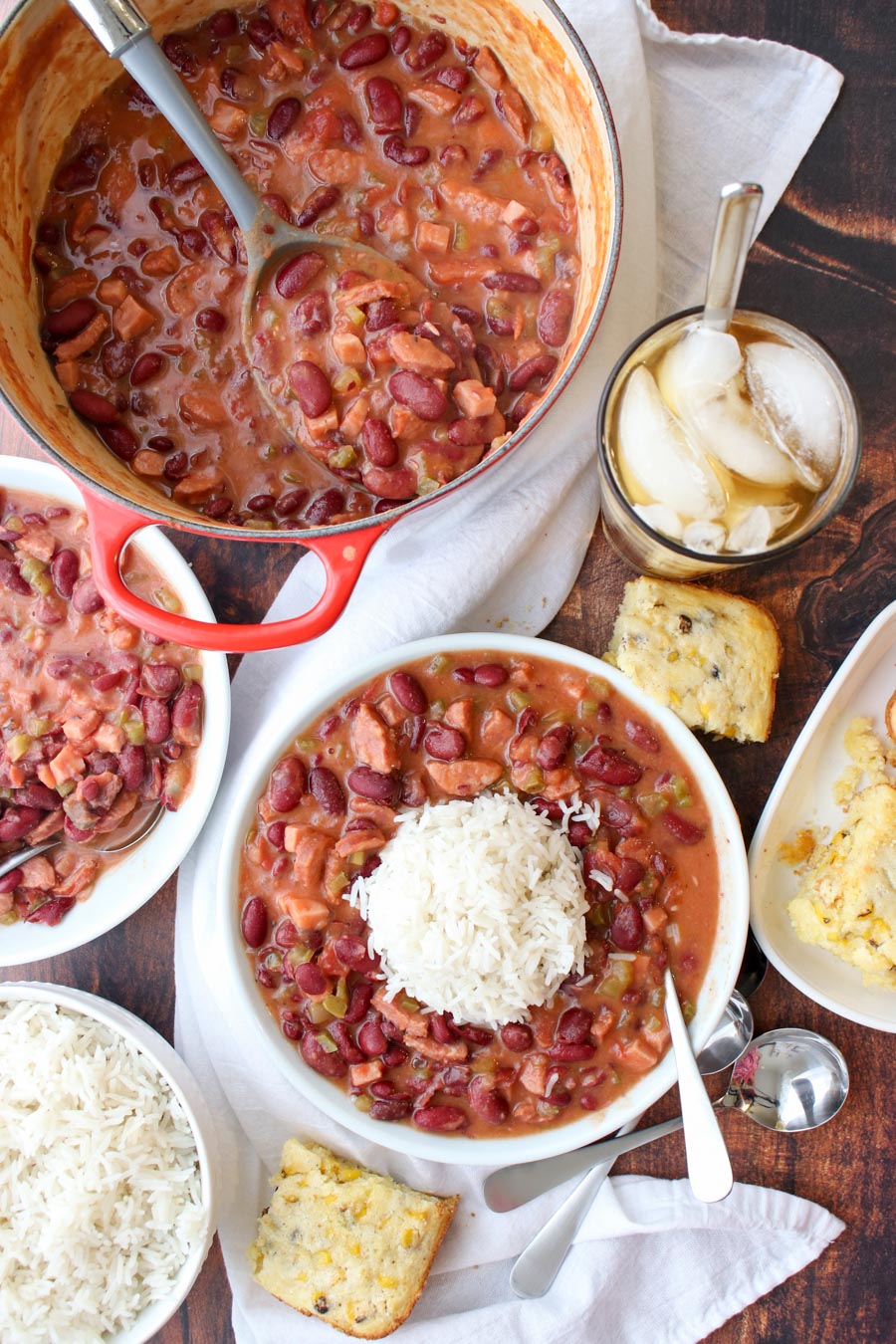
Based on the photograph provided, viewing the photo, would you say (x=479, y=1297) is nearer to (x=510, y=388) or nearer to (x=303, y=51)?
(x=510, y=388)

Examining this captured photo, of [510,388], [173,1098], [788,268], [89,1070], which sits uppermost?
[510,388]

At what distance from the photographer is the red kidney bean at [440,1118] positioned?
2461 mm

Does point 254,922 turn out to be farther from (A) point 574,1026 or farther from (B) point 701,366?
(B) point 701,366

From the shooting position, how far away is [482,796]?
2516mm

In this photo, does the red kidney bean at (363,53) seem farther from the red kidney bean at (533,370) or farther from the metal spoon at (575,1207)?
the metal spoon at (575,1207)

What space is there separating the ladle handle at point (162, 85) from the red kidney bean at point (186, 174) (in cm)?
8

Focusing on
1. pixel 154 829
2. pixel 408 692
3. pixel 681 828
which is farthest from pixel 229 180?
pixel 681 828

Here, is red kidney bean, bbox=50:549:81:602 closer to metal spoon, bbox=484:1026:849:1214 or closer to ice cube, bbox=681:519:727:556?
ice cube, bbox=681:519:727:556

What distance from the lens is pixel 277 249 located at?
234cm

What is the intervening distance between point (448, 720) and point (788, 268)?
139 cm

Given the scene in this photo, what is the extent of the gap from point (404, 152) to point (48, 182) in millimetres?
814

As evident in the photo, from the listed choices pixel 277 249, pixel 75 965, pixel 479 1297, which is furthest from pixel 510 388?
pixel 479 1297

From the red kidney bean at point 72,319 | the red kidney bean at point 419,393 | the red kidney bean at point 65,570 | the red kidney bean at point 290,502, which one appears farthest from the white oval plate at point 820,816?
the red kidney bean at point 72,319

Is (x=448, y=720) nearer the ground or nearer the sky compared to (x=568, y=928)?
nearer the sky
